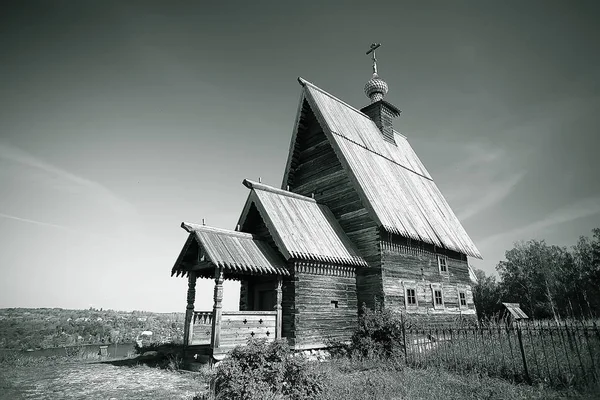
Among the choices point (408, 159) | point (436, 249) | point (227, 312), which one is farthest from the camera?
point (408, 159)

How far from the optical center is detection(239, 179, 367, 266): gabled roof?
13.6 meters

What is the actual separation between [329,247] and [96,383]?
29.9 feet

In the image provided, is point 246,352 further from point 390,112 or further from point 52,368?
point 390,112

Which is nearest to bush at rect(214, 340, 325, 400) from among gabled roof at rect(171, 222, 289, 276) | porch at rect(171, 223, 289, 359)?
porch at rect(171, 223, 289, 359)

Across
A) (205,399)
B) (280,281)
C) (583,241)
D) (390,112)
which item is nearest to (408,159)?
(390,112)

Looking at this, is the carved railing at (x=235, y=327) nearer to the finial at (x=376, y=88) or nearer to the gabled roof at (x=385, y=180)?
the gabled roof at (x=385, y=180)

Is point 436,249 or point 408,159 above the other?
point 408,159

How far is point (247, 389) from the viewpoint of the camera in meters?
7.32

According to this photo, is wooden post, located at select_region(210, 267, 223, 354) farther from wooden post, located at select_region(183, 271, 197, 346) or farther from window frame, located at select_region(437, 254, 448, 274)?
window frame, located at select_region(437, 254, 448, 274)

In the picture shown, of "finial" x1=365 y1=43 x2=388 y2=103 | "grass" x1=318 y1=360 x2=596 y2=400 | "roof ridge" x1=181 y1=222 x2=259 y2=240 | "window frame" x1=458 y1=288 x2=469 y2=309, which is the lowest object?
"grass" x1=318 y1=360 x2=596 y2=400

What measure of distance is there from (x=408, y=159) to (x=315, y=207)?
1163cm

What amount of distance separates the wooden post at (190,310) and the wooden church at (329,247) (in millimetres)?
36

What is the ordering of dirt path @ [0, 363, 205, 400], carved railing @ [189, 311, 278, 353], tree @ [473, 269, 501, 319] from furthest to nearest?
1. tree @ [473, 269, 501, 319]
2. carved railing @ [189, 311, 278, 353]
3. dirt path @ [0, 363, 205, 400]

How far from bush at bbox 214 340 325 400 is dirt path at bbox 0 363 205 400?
1.24 m
